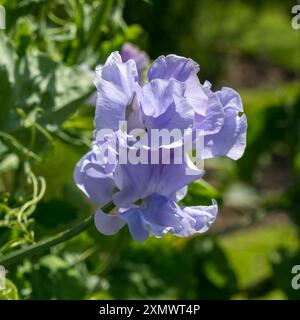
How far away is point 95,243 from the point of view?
1317 mm

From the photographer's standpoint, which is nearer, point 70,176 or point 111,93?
point 111,93

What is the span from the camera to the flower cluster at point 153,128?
76 cm

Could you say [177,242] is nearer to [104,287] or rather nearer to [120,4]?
[104,287]

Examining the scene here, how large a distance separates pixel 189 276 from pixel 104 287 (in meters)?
0.34

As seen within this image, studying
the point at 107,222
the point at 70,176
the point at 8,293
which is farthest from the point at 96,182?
the point at 70,176

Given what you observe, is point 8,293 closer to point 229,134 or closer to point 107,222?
point 107,222

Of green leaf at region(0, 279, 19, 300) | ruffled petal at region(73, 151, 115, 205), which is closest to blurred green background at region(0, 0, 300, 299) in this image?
green leaf at region(0, 279, 19, 300)

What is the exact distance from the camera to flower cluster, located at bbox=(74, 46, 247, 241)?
0.76m

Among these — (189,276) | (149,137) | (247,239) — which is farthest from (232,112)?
(247,239)

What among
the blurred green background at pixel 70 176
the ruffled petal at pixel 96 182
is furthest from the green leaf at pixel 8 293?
the ruffled petal at pixel 96 182

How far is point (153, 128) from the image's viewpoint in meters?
0.77

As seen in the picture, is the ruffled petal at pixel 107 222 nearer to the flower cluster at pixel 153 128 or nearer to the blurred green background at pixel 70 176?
the flower cluster at pixel 153 128

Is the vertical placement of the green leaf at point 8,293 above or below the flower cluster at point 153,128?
below
